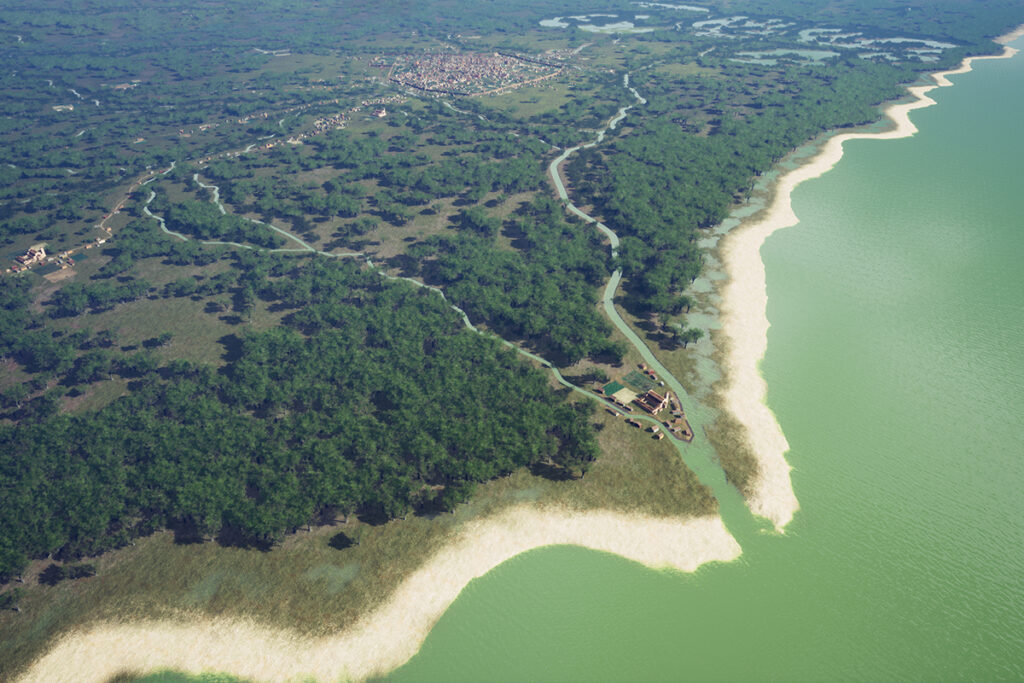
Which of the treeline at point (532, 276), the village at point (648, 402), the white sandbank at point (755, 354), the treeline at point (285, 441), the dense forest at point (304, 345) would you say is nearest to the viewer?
the treeline at point (285, 441)

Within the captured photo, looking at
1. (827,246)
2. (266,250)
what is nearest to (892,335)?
(827,246)

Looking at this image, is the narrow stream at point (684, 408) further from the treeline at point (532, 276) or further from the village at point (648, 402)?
the treeline at point (532, 276)

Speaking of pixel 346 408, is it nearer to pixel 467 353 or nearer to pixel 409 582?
pixel 467 353

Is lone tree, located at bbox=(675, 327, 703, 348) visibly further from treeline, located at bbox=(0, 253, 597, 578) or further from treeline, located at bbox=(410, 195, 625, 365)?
treeline, located at bbox=(0, 253, 597, 578)

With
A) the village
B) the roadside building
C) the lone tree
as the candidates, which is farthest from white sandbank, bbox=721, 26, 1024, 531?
the roadside building

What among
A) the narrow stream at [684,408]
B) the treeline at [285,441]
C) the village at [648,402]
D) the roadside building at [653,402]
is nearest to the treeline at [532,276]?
the narrow stream at [684,408]

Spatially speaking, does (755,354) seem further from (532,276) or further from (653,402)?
(532,276)

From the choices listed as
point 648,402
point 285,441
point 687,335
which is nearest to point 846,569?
point 648,402
